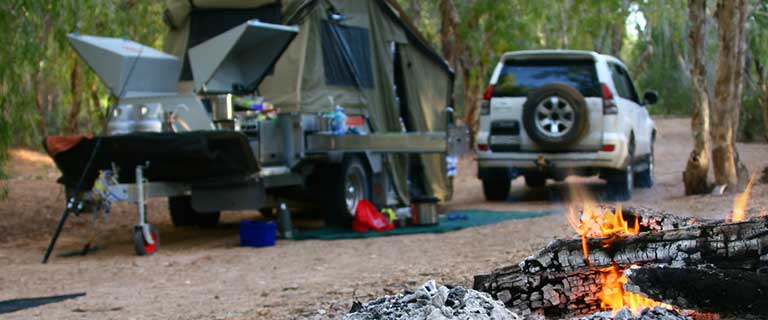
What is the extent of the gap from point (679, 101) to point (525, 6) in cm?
1565

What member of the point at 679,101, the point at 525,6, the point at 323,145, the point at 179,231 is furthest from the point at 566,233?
the point at 679,101

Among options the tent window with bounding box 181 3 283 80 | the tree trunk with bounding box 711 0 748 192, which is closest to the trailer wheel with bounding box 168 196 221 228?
the tent window with bounding box 181 3 283 80

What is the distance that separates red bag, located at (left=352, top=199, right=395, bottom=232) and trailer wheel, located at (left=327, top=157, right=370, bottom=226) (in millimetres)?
183

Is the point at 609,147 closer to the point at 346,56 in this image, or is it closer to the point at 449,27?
the point at 346,56

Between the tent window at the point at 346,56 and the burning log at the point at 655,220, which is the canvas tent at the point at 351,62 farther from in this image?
the burning log at the point at 655,220

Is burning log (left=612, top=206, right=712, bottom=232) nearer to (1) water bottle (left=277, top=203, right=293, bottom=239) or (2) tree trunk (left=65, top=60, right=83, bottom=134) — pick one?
(1) water bottle (left=277, top=203, right=293, bottom=239)

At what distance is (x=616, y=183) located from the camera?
14539 mm

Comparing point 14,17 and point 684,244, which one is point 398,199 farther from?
point 684,244

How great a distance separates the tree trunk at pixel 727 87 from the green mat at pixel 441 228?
2.30 m

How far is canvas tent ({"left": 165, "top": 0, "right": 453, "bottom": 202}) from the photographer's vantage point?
41.2 feet

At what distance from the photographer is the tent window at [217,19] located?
12547 mm

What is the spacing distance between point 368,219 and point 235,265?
2.96 meters

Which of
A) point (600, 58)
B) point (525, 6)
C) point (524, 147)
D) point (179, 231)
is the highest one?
point (525, 6)

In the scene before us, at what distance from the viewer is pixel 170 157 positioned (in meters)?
10.5
